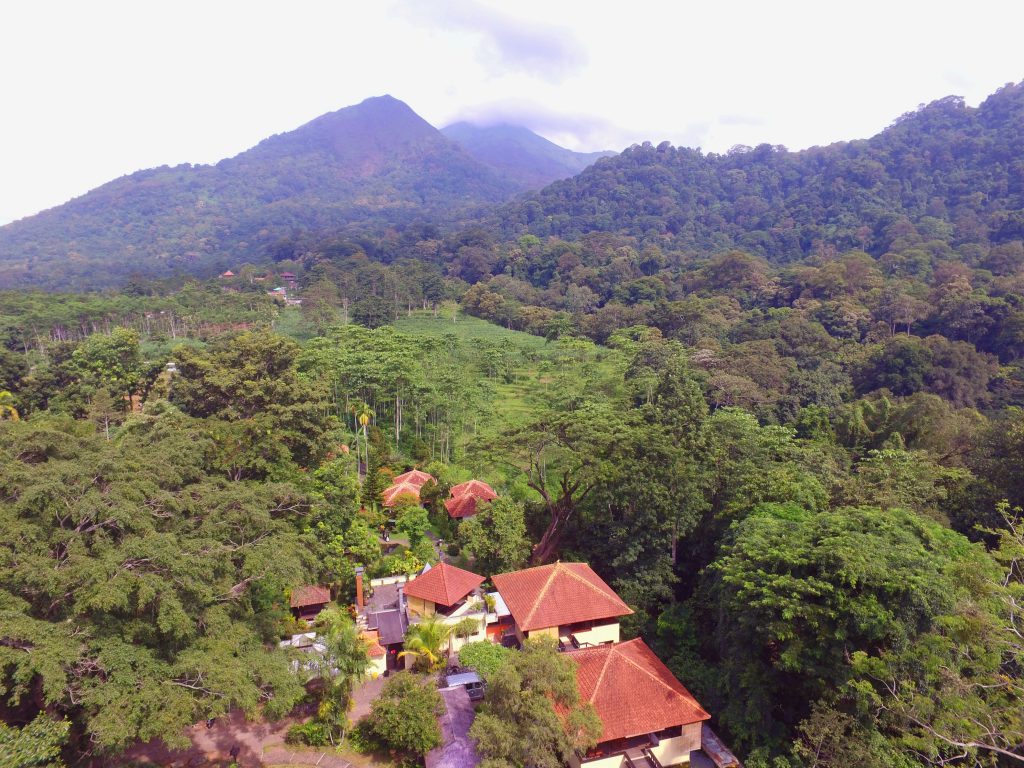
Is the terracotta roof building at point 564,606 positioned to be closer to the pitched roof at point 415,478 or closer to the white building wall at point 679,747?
the white building wall at point 679,747

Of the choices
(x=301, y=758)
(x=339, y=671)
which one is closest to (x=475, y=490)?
(x=339, y=671)

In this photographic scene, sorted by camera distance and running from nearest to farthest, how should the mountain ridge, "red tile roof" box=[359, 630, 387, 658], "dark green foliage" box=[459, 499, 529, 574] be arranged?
"red tile roof" box=[359, 630, 387, 658] < "dark green foliage" box=[459, 499, 529, 574] < the mountain ridge

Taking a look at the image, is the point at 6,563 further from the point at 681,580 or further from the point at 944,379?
the point at 944,379

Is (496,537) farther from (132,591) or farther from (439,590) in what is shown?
(132,591)

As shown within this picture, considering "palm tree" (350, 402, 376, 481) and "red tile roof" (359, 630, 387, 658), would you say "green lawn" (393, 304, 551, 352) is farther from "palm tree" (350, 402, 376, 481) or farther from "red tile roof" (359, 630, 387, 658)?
"red tile roof" (359, 630, 387, 658)

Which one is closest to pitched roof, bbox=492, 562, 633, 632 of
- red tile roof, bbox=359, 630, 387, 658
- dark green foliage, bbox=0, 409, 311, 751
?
A: red tile roof, bbox=359, 630, 387, 658

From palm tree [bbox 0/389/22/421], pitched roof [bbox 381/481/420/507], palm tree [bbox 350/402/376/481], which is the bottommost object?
pitched roof [bbox 381/481/420/507]
